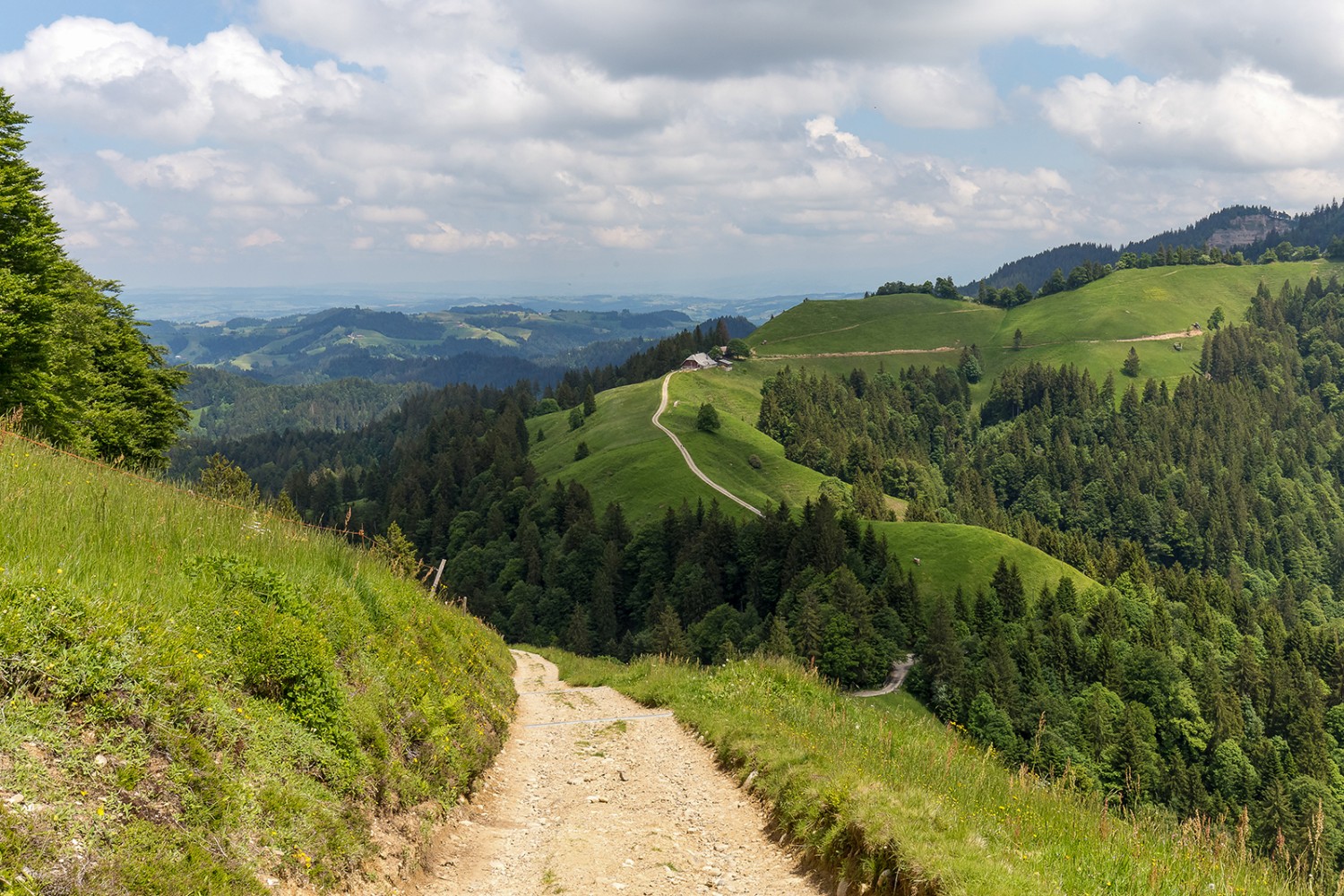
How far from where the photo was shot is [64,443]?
36.7 metres

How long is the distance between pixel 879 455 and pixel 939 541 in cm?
7535

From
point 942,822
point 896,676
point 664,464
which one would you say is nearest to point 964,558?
point 896,676

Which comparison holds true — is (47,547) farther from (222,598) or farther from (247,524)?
(247,524)

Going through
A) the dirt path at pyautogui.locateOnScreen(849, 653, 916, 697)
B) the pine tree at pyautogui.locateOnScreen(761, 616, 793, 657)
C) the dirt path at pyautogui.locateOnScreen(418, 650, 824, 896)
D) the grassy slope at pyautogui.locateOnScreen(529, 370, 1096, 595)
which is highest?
the dirt path at pyautogui.locateOnScreen(418, 650, 824, 896)

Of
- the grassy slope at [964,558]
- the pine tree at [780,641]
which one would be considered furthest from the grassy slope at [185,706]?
the grassy slope at [964,558]

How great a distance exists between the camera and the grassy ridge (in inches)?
340

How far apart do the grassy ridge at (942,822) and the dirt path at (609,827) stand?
710mm

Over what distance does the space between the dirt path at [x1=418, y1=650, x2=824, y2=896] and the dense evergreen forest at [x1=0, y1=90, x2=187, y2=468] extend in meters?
23.0

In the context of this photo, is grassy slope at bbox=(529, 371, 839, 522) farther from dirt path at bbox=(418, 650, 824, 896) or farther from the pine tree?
dirt path at bbox=(418, 650, 824, 896)

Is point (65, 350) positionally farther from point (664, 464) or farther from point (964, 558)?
point (664, 464)

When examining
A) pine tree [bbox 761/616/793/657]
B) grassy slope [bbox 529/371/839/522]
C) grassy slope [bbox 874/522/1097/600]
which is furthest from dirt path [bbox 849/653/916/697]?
grassy slope [bbox 529/371/839/522]

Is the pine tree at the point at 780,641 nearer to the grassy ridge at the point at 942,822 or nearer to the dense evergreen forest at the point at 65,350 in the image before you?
the dense evergreen forest at the point at 65,350

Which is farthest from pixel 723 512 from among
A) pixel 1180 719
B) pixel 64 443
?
pixel 64 443

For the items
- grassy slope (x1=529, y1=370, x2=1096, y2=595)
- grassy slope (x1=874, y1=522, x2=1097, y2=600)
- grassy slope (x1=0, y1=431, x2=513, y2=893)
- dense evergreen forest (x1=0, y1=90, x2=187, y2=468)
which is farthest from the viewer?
grassy slope (x1=529, y1=370, x2=1096, y2=595)
